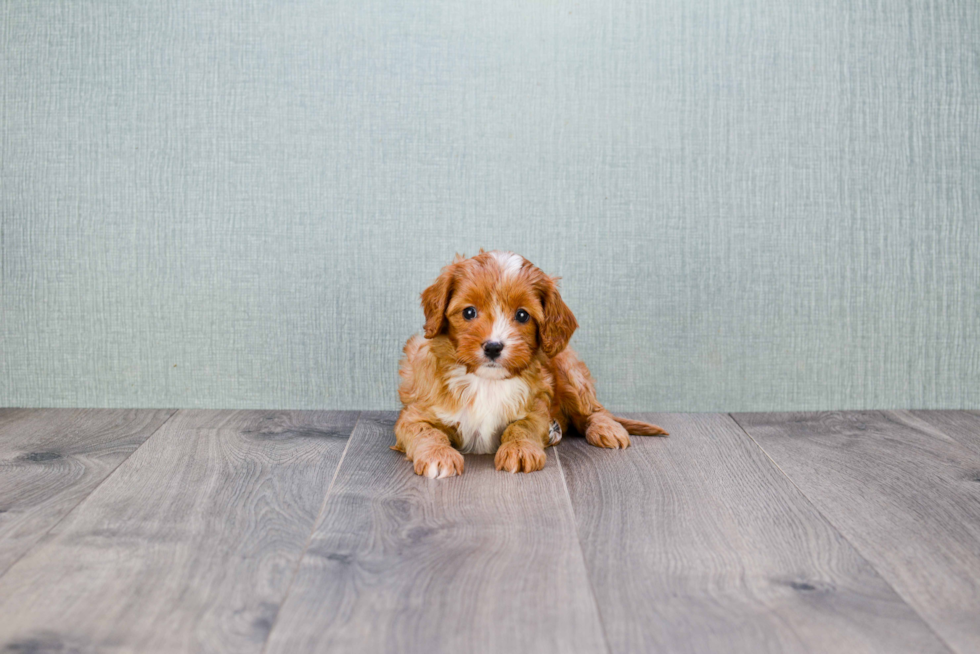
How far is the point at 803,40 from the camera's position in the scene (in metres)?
2.53

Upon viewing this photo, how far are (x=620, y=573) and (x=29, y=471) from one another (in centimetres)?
145

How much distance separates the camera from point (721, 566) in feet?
4.60

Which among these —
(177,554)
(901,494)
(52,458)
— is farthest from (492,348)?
(52,458)

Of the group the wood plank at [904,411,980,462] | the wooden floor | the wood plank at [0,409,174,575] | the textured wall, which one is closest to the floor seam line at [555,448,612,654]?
the wooden floor

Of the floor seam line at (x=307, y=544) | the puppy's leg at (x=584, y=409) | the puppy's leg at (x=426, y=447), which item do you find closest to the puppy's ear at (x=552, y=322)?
the puppy's leg at (x=584, y=409)

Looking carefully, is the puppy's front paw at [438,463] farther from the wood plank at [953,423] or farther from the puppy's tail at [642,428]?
the wood plank at [953,423]

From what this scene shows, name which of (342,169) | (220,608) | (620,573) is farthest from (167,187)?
(620,573)

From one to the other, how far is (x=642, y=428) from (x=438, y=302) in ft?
2.56

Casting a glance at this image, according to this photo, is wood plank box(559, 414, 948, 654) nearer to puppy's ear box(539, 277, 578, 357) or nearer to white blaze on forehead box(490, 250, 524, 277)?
puppy's ear box(539, 277, 578, 357)

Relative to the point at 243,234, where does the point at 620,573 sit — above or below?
below

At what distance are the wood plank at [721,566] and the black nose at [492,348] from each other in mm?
350

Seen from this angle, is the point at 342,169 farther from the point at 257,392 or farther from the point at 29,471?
the point at 29,471

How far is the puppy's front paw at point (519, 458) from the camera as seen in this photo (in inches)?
76.0

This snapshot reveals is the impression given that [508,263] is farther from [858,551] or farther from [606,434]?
[858,551]
